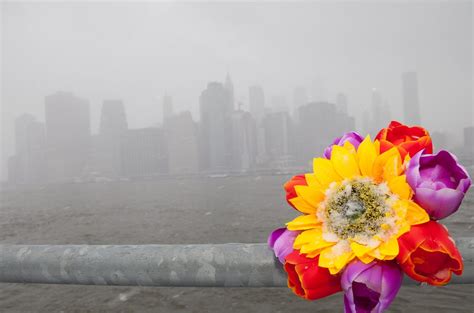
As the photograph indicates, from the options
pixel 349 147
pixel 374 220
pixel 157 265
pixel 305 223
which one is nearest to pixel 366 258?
pixel 374 220

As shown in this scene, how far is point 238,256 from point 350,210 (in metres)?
0.56

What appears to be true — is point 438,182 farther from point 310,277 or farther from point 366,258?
point 310,277

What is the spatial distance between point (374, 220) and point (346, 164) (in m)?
0.28

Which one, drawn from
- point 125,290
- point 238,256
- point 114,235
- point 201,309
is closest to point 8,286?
point 125,290

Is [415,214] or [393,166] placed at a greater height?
[393,166]

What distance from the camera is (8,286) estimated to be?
1447 centimetres

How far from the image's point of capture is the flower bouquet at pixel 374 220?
1.33 metres

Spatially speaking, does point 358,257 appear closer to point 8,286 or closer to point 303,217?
point 303,217

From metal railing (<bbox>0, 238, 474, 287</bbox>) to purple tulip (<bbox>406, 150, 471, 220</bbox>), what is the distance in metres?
0.28

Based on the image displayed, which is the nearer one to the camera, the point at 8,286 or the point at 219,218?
the point at 8,286

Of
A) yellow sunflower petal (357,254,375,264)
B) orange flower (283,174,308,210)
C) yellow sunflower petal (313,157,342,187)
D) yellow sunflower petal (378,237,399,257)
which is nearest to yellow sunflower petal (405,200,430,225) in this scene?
yellow sunflower petal (378,237,399,257)

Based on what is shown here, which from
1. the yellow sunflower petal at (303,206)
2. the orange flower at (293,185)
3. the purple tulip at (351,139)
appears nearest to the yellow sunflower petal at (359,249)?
the yellow sunflower petal at (303,206)

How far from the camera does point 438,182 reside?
4.50 feet

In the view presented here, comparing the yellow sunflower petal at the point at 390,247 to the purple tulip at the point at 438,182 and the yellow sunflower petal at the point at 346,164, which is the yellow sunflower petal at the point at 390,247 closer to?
the purple tulip at the point at 438,182
